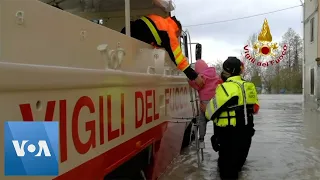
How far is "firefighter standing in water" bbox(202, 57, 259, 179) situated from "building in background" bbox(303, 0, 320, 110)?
12389mm

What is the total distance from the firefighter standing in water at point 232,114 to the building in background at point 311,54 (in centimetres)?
1239

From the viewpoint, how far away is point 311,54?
62.7 feet

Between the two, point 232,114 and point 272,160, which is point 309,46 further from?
point 232,114

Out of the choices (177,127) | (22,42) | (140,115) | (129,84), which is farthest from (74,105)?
(177,127)

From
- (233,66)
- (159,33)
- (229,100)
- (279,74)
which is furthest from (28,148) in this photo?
(279,74)

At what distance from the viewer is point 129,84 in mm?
2783

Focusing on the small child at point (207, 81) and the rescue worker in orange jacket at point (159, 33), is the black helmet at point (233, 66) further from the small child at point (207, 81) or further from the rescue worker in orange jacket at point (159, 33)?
the rescue worker in orange jacket at point (159, 33)

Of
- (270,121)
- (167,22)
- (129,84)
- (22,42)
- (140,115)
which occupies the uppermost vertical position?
(167,22)

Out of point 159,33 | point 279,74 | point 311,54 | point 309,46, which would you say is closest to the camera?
point 159,33

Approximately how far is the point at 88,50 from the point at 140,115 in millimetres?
971

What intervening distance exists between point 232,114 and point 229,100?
0.19 metres

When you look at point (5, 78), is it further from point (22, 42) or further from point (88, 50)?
point (88, 50)

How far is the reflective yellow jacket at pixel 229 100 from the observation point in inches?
188

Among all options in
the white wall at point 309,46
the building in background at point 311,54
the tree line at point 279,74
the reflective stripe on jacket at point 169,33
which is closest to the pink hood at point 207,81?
the reflective stripe on jacket at point 169,33
